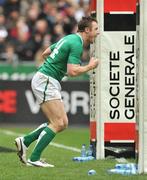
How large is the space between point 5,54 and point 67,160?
1254 cm

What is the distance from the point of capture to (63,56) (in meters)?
11.7

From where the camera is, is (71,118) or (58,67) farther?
(71,118)

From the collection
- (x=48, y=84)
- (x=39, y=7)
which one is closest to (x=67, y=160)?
(x=48, y=84)

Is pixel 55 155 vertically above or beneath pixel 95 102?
beneath

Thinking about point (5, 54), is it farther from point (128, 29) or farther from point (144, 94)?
point (144, 94)

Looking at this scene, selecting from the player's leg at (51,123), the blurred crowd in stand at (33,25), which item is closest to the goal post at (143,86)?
the player's leg at (51,123)

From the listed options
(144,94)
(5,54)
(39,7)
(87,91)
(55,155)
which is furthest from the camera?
(39,7)

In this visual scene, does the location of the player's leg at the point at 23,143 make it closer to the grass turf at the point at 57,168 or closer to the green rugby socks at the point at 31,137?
the green rugby socks at the point at 31,137

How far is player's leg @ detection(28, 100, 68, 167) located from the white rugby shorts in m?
0.08

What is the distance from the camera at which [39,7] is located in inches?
1089

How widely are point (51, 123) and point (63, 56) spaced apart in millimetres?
991

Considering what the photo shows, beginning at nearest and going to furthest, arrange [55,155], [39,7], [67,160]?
[67,160] < [55,155] < [39,7]

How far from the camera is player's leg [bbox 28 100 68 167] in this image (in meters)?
11.7

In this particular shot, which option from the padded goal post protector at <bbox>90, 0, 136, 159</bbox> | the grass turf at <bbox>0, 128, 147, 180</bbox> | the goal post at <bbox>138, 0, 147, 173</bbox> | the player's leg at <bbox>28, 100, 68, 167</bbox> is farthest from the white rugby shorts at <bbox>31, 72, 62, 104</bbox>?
the goal post at <bbox>138, 0, 147, 173</bbox>
